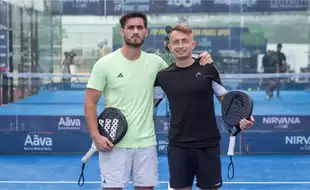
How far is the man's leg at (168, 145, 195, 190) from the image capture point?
3219mm

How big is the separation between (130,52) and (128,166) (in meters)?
0.71

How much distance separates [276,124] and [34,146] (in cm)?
350

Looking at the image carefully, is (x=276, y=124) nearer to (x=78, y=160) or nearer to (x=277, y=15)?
(x=277, y=15)

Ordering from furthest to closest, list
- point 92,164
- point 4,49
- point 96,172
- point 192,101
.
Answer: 1. point 4,49
2. point 92,164
3. point 96,172
4. point 192,101

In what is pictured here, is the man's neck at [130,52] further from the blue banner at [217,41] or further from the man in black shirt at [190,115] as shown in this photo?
the blue banner at [217,41]

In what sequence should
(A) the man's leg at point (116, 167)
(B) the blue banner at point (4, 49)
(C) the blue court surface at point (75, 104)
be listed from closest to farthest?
(A) the man's leg at point (116, 167), (B) the blue banner at point (4, 49), (C) the blue court surface at point (75, 104)

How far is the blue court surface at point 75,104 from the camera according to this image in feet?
24.9

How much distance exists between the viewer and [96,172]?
20.4ft

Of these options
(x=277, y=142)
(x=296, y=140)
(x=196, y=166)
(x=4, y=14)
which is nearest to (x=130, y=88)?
(x=196, y=166)

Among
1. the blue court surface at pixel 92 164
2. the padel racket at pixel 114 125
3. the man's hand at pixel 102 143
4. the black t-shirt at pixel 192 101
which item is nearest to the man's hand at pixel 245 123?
the black t-shirt at pixel 192 101

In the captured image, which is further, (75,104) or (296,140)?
(75,104)

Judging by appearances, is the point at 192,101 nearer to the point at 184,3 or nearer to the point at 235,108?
the point at 235,108

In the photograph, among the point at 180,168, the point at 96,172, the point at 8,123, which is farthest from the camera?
the point at 8,123

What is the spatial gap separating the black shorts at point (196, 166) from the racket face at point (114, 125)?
337 millimetres
